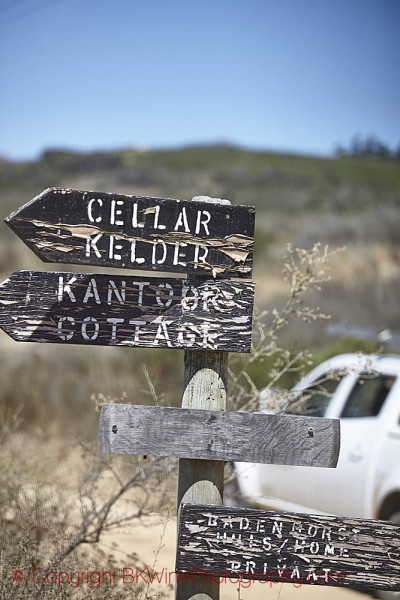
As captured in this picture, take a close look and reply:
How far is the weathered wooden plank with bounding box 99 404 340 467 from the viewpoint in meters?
3.15

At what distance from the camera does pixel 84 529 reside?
14.5 ft

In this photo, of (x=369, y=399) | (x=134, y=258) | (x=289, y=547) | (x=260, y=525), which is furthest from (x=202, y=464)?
(x=369, y=399)

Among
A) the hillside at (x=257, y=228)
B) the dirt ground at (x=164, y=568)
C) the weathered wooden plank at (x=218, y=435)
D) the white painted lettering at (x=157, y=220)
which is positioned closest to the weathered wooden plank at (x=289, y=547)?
the weathered wooden plank at (x=218, y=435)

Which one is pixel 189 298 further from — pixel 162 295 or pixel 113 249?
pixel 113 249

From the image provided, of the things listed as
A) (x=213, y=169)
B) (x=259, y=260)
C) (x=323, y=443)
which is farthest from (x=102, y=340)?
(x=213, y=169)

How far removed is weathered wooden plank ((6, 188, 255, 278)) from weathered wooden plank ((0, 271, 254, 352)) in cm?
9

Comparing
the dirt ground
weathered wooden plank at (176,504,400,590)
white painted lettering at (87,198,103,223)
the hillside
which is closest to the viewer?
weathered wooden plank at (176,504,400,590)

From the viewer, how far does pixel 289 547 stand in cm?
310

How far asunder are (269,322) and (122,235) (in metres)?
9.09

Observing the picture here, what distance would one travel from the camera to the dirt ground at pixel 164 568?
4488mm

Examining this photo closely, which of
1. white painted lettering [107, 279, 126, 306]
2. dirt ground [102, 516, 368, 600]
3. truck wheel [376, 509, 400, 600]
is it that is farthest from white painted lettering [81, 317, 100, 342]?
truck wheel [376, 509, 400, 600]

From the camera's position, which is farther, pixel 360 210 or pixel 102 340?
pixel 360 210

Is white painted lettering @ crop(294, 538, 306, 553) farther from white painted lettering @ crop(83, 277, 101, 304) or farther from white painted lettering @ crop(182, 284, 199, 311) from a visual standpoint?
white painted lettering @ crop(83, 277, 101, 304)

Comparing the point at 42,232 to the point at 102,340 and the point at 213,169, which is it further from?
the point at 213,169
